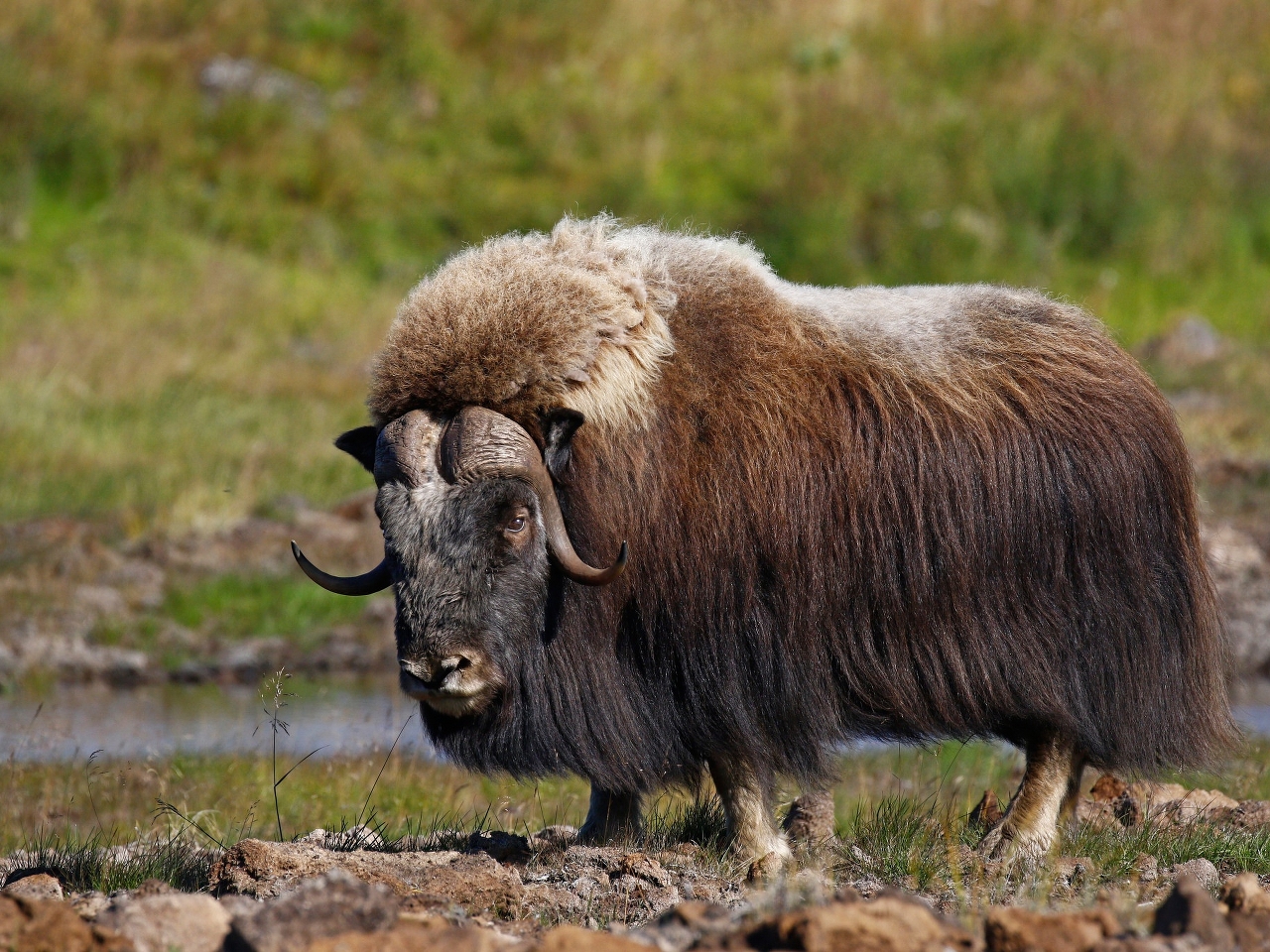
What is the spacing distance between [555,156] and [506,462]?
10471 mm

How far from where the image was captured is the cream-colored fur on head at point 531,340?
139 inches

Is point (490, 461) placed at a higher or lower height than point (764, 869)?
higher

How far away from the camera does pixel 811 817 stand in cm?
400

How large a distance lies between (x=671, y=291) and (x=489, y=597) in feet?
2.88

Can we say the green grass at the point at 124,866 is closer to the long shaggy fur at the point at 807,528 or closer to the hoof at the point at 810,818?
the long shaggy fur at the point at 807,528

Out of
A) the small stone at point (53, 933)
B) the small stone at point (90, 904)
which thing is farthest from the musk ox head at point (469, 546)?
the small stone at point (53, 933)

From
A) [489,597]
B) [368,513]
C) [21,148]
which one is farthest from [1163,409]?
[21,148]

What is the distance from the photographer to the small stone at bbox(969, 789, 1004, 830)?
12.8 ft

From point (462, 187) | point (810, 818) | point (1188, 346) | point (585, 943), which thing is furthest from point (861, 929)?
point (462, 187)

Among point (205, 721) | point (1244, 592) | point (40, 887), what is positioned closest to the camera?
point (40, 887)

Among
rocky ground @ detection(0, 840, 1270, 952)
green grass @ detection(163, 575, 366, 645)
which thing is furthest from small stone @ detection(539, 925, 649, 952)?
green grass @ detection(163, 575, 366, 645)

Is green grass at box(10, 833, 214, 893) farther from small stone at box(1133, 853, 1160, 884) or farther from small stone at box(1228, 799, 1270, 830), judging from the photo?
small stone at box(1228, 799, 1270, 830)

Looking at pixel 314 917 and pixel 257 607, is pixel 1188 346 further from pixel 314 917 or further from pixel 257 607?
pixel 314 917

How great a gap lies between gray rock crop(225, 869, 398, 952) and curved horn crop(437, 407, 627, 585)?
1.12 metres
